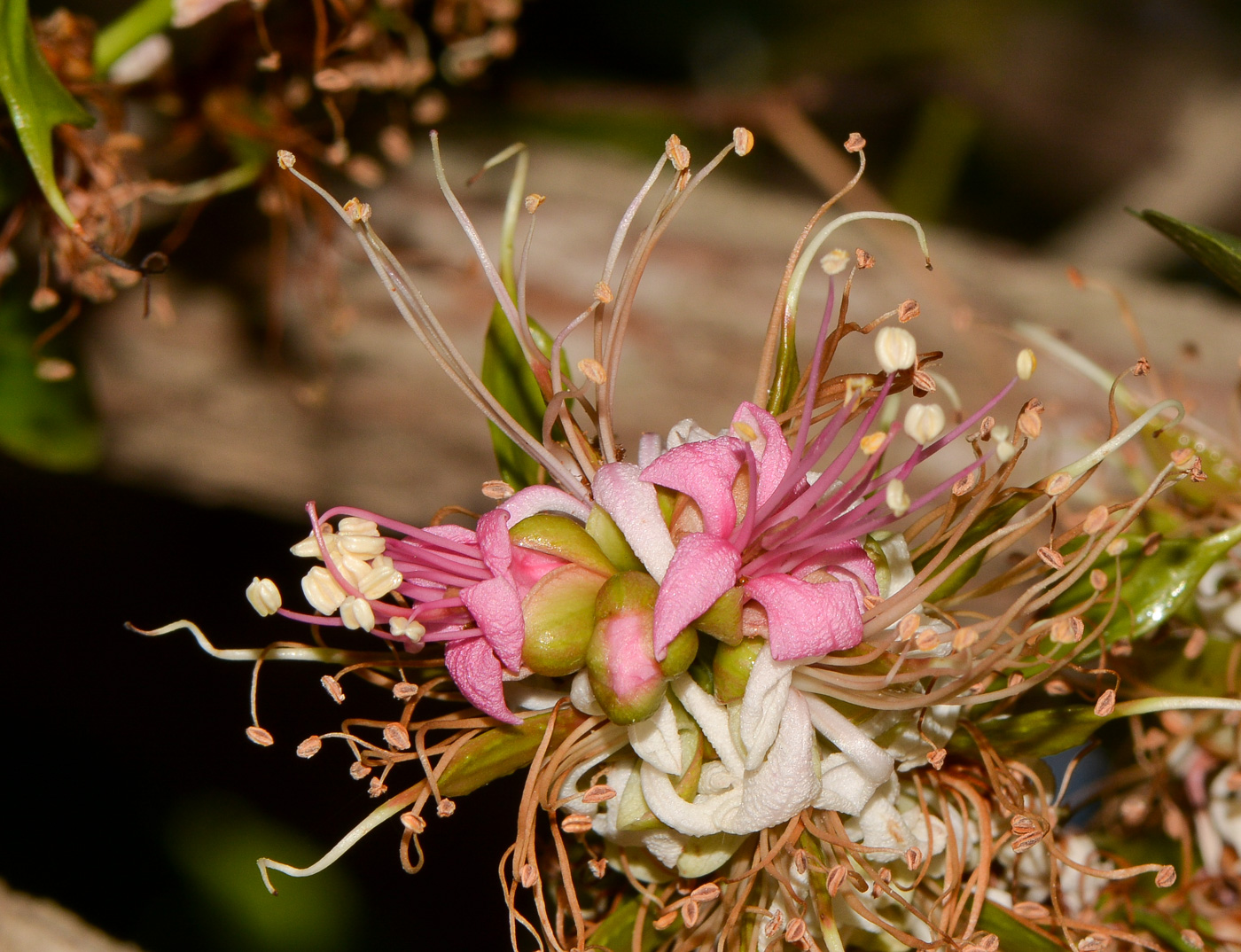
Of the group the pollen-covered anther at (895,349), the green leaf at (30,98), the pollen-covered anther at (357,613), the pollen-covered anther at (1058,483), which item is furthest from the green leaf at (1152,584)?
the green leaf at (30,98)

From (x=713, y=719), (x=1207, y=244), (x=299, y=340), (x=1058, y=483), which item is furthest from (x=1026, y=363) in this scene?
(x=299, y=340)

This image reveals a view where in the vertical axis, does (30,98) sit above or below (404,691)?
above

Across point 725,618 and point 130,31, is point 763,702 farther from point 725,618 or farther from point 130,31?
point 130,31

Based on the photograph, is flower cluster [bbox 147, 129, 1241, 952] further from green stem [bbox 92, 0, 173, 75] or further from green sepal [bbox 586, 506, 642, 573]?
green stem [bbox 92, 0, 173, 75]

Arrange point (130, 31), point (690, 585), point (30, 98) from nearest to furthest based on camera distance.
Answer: point (690, 585), point (30, 98), point (130, 31)

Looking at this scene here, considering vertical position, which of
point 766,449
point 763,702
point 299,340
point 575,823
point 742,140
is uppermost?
point 742,140

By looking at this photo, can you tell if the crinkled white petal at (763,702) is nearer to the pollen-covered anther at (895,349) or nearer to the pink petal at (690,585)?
the pink petal at (690,585)

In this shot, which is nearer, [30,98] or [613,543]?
[613,543]
